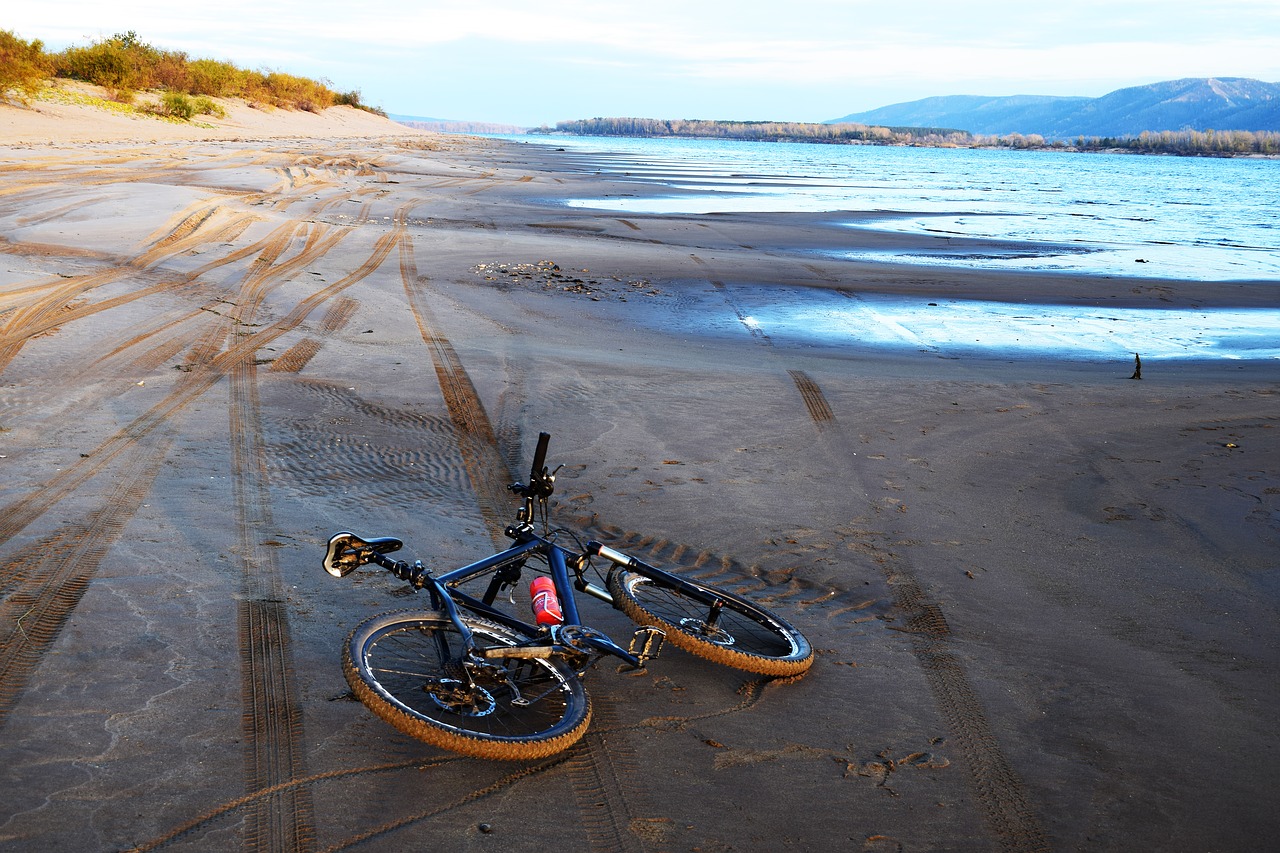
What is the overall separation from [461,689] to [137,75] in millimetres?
53787

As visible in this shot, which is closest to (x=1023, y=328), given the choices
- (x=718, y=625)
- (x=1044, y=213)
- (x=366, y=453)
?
(x=366, y=453)

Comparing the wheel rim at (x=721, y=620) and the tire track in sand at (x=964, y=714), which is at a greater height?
the wheel rim at (x=721, y=620)

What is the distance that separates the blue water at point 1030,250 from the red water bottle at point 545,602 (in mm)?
8290

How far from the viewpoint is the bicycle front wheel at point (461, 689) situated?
3203 mm

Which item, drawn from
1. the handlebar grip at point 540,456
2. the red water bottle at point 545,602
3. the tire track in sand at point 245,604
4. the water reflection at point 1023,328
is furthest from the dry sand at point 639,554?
the handlebar grip at point 540,456

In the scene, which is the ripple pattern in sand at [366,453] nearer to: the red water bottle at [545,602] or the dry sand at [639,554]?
the dry sand at [639,554]

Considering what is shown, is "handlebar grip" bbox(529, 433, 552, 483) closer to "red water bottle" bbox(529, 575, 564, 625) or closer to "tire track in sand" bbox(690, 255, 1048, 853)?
"red water bottle" bbox(529, 575, 564, 625)

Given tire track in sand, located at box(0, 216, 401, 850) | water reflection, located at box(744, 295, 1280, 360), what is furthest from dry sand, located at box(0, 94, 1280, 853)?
water reflection, located at box(744, 295, 1280, 360)

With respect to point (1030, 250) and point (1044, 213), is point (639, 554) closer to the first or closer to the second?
point (1030, 250)

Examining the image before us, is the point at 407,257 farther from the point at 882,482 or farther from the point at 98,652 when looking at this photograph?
the point at 98,652

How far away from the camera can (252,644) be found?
4055mm

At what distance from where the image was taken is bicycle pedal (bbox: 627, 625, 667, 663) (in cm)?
387

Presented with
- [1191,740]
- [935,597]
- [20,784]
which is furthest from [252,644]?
[1191,740]

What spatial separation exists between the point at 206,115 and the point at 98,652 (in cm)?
5276
